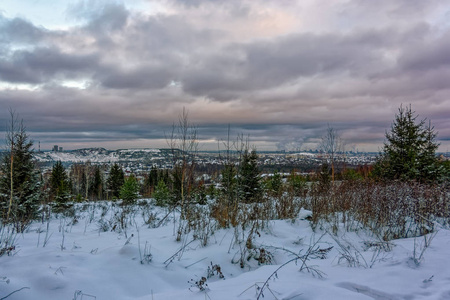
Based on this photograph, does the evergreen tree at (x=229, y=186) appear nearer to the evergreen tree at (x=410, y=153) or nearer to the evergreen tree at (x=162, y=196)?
the evergreen tree at (x=162, y=196)

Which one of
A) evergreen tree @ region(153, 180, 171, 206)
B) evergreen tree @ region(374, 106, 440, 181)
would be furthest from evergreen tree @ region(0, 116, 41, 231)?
evergreen tree @ region(374, 106, 440, 181)

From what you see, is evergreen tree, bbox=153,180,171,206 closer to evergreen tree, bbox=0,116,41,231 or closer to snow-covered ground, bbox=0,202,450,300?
evergreen tree, bbox=0,116,41,231

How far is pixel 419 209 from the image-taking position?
5.23 meters

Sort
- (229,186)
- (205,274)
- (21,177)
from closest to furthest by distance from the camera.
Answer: (205,274)
(229,186)
(21,177)

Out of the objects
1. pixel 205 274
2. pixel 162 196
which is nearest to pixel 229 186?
pixel 205 274

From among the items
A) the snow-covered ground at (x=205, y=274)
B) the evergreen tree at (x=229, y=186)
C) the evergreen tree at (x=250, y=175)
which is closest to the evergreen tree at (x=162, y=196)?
the evergreen tree at (x=229, y=186)

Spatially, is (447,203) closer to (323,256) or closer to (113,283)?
(323,256)

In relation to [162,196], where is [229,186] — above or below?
above

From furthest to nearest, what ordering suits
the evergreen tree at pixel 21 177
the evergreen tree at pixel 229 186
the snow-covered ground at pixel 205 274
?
the evergreen tree at pixel 21 177, the evergreen tree at pixel 229 186, the snow-covered ground at pixel 205 274

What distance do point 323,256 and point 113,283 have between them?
2.72 m

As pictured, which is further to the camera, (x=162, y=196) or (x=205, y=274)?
(x=162, y=196)

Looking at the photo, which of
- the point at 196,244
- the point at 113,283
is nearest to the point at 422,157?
the point at 196,244

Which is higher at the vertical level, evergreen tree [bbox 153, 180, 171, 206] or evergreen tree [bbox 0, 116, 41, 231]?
evergreen tree [bbox 0, 116, 41, 231]

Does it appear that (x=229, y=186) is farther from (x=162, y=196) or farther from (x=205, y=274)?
(x=162, y=196)
